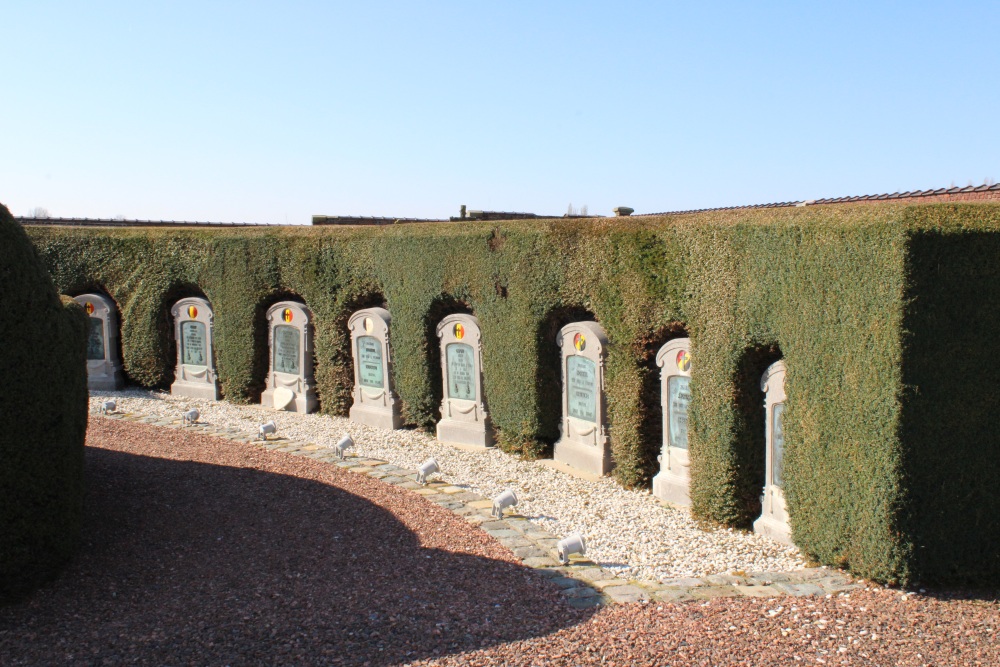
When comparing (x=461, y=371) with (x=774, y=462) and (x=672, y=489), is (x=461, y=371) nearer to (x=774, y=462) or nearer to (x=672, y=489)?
(x=672, y=489)

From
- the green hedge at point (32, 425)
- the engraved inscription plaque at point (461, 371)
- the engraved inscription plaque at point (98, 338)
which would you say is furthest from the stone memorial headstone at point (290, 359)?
the green hedge at point (32, 425)

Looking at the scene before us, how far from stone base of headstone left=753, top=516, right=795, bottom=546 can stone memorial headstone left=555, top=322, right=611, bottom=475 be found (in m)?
2.55

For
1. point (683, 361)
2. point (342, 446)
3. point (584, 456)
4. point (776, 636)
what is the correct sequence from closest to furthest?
1. point (776, 636)
2. point (683, 361)
3. point (584, 456)
4. point (342, 446)

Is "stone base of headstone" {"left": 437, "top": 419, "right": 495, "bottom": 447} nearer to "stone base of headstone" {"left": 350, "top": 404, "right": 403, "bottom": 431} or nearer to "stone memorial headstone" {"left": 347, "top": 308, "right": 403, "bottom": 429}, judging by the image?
"stone base of headstone" {"left": 350, "top": 404, "right": 403, "bottom": 431}

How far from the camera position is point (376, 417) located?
14.0 m

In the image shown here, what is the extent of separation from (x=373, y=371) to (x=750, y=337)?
741cm

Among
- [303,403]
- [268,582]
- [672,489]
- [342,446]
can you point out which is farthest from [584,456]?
[303,403]

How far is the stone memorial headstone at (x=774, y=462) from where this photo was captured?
793 centimetres

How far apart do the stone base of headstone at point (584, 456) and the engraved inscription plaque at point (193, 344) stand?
315 inches

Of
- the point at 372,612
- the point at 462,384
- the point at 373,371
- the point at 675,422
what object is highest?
the point at 373,371

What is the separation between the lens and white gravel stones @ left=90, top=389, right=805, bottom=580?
7.58 metres

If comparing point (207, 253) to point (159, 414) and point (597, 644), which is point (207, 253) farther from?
point (597, 644)

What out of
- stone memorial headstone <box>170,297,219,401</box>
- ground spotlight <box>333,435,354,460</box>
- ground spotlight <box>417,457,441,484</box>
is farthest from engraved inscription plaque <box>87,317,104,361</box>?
ground spotlight <box>417,457,441,484</box>

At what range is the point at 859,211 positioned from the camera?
22.7ft
